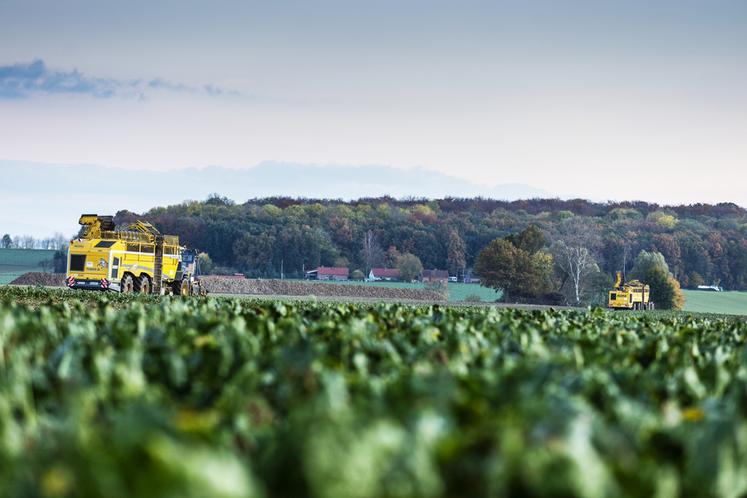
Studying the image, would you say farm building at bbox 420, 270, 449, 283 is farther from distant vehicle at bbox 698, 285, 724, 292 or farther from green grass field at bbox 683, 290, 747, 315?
distant vehicle at bbox 698, 285, 724, 292

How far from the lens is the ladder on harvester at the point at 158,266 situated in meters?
45.6

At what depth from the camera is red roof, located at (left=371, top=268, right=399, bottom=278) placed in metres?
143

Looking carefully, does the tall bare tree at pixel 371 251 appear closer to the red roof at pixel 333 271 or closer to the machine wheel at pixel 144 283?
the red roof at pixel 333 271

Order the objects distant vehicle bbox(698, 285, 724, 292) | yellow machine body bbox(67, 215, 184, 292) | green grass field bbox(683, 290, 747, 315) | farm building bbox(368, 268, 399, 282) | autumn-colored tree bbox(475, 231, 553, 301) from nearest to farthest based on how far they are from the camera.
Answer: yellow machine body bbox(67, 215, 184, 292), autumn-colored tree bbox(475, 231, 553, 301), green grass field bbox(683, 290, 747, 315), distant vehicle bbox(698, 285, 724, 292), farm building bbox(368, 268, 399, 282)

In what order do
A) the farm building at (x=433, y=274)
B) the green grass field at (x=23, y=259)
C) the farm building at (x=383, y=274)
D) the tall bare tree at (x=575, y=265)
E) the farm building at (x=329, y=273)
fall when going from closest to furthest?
1. the tall bare tree at (x=575, y=265)
2. the green grass field at (x=23, y=259)
3. the farm building at (x=433, y=274)
4. the farm building at (x=329, y=273)
5. the farm building at (x=383, y=274)

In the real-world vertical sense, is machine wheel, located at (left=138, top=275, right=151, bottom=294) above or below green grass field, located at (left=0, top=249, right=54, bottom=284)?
below

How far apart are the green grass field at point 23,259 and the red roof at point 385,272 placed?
42759 millimetres

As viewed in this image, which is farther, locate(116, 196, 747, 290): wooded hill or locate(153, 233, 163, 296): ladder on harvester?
locate(116, 196, 747, 290): wooded hill

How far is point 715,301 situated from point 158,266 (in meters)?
90.1

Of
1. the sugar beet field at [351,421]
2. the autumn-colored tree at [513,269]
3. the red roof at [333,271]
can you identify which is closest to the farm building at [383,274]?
the red roof at [333,271]

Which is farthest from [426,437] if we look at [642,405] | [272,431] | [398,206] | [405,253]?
[398,206]

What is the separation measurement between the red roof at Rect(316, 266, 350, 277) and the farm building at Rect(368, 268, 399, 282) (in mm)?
3568

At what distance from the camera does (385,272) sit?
14412cm

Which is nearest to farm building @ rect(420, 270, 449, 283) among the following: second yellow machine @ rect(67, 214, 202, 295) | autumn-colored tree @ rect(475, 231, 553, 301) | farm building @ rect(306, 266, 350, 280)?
farm building @ rect(306, 266, 350, 280)
